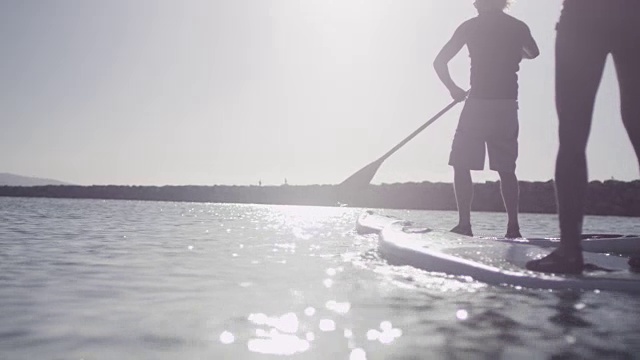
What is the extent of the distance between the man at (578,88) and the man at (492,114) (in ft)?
8.30

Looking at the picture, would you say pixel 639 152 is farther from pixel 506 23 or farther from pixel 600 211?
pixel 600 211

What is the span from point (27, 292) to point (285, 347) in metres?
1.68

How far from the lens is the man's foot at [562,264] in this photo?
3217 millimetres

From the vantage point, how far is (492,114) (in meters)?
5.87

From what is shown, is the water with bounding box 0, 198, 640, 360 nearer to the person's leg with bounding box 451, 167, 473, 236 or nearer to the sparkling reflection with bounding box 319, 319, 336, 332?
the sparkling reflection with bounding box 319, 319, 336, 332

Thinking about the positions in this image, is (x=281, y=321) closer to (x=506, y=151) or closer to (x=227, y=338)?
(x=227, y=338)

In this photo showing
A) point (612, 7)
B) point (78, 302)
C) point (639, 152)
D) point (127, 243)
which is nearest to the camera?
point (78, 302)

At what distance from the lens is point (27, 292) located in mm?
2938

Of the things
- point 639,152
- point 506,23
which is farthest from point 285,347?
point 506,23

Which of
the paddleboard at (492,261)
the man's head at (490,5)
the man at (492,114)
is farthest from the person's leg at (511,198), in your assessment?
the man's head at (490,5)

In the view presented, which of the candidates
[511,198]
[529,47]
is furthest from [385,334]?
[529,47]

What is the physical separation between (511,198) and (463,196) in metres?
0.47

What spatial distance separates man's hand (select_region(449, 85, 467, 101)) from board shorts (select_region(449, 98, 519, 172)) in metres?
0.45

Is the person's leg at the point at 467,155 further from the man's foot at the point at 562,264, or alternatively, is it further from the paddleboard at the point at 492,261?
the man's foot at the point at 562,264
